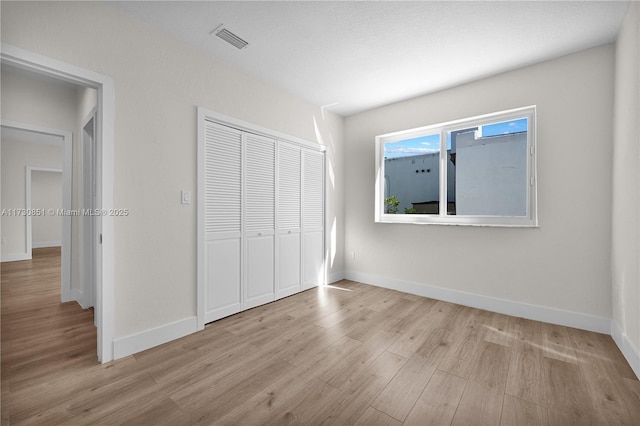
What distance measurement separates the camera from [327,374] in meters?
1.85

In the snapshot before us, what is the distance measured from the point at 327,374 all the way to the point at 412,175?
110 inches

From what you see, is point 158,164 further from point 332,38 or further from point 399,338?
point 399,338

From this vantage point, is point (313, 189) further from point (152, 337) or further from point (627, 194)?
point (627, 194)

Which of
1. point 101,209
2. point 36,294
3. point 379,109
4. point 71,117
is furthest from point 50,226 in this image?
point 379,109

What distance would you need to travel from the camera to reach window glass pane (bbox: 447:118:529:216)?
2916 millimetres

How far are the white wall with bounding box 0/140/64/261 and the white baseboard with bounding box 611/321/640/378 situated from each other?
31.5 feet

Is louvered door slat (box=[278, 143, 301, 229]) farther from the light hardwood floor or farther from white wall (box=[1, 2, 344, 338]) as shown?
the light hardwood floor

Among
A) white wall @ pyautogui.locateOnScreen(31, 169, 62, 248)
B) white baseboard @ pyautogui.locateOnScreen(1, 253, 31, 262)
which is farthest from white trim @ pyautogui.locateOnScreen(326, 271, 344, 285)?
white wall @ pyautogui.locateOnScreen(31, 169, 62, 248)

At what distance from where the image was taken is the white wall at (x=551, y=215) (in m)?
2.46

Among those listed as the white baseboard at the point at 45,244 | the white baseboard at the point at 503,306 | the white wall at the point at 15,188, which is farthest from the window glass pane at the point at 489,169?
the white baseboard at the point at 45,244

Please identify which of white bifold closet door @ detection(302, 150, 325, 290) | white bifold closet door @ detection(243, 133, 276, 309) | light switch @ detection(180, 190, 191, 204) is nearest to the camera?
light switch @ detection(180, 190, 191, 204)

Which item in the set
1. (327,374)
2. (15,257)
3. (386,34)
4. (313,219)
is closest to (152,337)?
(327,374)

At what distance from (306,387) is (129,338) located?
4.76 feet

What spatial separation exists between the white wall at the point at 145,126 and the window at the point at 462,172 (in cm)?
240
